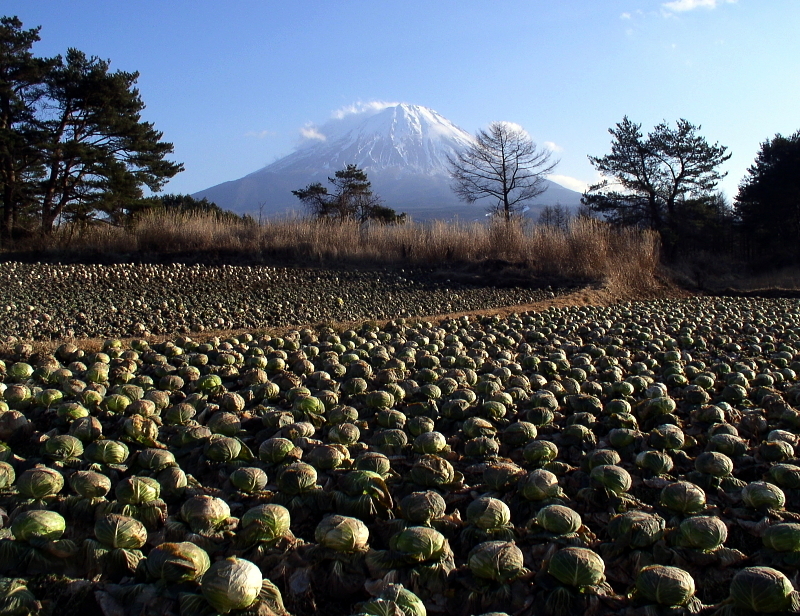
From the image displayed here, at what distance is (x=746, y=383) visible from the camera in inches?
168

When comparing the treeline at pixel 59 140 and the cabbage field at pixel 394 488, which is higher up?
the treeline at pixel 59 140

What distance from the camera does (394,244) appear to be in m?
15.0

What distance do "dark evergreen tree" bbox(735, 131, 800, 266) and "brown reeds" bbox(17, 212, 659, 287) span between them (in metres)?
15.6

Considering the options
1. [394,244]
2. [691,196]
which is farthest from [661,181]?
[394,244]

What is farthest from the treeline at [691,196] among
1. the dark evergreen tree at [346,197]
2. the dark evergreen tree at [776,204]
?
the dark evergreen tree at [346,197]

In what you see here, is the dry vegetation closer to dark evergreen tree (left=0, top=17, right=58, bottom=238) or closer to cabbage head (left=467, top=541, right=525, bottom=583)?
dark evergreen tree (left=0, top=17, right=58, bottom=238)

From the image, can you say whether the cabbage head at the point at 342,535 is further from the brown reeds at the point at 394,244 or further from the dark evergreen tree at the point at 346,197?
the dark evergreen tree at the point at 346,197

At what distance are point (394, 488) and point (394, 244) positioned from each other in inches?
499

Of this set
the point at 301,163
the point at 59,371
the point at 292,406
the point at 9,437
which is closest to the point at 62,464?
the point at 9,437

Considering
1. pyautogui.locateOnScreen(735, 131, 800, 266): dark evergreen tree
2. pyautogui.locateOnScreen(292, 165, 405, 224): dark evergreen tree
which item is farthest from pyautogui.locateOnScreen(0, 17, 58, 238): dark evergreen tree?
pyautogui.locateOnScreen(735, 131, 800, 266): dark evergreen tree

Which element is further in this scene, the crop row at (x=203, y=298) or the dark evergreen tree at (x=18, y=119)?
the dark evergreen tree at (x=18, y=119)

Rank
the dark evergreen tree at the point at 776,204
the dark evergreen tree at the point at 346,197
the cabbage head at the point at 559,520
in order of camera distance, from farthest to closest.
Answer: the dark evergreen tree at the point at 346,197
the dark evergreen tree at the point at 776,204
the cabbage head at the point at 559,520

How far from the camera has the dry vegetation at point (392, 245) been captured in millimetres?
13727

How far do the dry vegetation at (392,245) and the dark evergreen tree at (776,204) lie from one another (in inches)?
608
